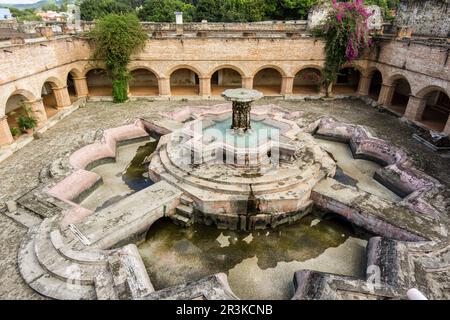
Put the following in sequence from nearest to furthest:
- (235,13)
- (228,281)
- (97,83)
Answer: (228,281)
(97,83)
(235,13)

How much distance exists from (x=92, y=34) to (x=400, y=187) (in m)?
16.7

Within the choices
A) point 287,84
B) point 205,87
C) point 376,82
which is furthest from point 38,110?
point 376,82

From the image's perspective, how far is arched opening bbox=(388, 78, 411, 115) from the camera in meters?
15.3

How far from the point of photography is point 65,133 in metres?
12.4

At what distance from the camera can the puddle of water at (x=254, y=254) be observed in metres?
6.43

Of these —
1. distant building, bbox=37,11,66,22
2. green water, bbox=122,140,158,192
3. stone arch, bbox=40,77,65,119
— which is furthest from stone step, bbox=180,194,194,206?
distant building, bbox=37,11,66,22

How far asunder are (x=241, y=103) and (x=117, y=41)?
9.45 metres

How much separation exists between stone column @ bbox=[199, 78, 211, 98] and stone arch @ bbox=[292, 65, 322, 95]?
→ 5.74m

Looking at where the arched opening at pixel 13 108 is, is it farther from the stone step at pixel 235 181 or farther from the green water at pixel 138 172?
the stone step at pixel 235 181

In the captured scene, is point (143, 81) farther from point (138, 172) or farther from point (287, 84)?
point (138, 172)

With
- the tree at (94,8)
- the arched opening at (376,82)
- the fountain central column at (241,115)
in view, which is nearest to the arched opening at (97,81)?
the fountain central column at (241,115)

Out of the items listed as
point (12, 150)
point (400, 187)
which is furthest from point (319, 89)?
point (12, 150)

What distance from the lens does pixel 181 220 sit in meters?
7.89

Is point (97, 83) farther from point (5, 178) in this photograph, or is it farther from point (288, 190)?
point (288, 190)
